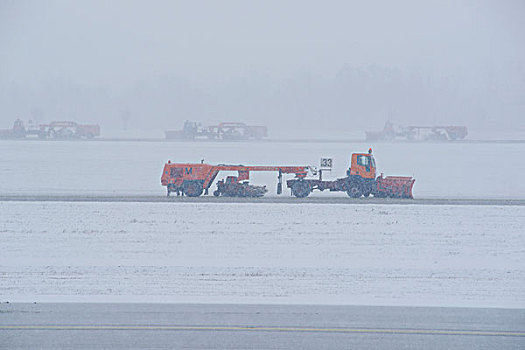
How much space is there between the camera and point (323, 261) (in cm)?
1543

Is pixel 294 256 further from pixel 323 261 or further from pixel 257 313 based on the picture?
pixel 257 313

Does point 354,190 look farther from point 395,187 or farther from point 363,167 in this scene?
point 395,187

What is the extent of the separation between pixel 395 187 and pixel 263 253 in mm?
11528

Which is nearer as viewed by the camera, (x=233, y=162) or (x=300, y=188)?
(x=300, y=188)

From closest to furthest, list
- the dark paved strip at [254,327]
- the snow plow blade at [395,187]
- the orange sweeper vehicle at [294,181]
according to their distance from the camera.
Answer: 1. the dark paved strip at [254,327]
2. the snow plow blade at [395,187]
3. the orange sweeper vehicle at [294,181]

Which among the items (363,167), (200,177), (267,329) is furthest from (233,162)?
(267,329)

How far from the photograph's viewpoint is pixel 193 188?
26.5m

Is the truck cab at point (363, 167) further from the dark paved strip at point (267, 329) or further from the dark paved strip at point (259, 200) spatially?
the dark paved strip at point (267, 329)

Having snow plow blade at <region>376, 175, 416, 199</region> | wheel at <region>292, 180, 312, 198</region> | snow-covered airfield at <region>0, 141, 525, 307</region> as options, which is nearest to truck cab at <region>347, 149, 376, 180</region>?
snow plow blade at <region>376, 175, 416, 199</region>

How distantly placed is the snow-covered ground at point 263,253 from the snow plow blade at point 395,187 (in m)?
2.52

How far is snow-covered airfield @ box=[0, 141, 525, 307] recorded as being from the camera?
40.4 ft

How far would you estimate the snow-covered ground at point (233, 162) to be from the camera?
3014 centimetres

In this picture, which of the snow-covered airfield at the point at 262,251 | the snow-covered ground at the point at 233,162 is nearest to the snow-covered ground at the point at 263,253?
the snow-covered airfield at the point at 262,251

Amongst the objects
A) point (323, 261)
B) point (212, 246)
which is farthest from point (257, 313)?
point (212, 246)
